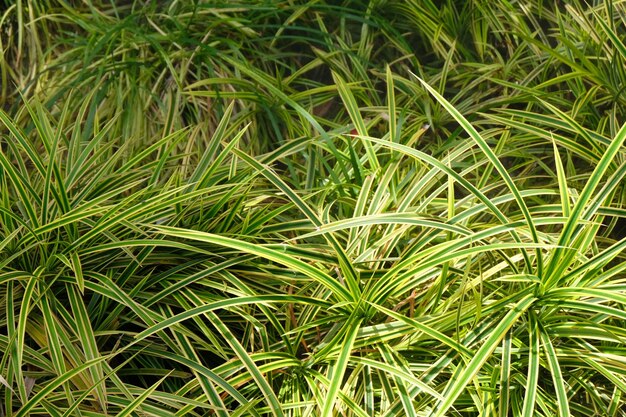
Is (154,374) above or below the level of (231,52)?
below

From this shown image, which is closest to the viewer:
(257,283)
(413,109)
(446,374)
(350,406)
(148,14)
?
(350,406)

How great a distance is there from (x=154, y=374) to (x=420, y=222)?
626mm

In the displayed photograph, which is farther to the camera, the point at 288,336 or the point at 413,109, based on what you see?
the point at 413,109

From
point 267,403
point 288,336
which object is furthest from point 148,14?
point 267,403

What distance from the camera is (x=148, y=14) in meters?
2.55

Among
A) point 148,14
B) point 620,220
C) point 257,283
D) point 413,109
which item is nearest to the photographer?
point 257,283

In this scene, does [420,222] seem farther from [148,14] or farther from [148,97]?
Answer: [148,14]

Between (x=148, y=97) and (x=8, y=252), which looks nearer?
(x=8, y=252)

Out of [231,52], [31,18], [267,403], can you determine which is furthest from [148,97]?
[267,403]

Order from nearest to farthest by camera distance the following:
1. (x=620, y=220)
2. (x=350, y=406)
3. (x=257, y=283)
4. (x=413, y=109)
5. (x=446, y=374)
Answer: (x=350, y=406), (x=446, y=374), (x=257, y=283), (x=620, y=220), (x=413, y=109)

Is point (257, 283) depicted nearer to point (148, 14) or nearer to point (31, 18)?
point (148, 14)

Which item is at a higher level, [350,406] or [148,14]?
[148,14]

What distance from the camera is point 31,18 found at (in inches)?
101

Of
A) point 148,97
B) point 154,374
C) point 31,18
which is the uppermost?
point 31,18
